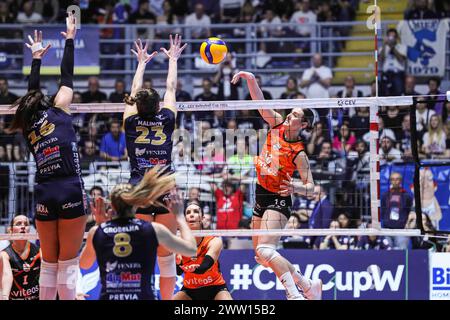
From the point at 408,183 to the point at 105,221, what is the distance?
859 centimetres

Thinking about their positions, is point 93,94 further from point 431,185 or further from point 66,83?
point 66,83

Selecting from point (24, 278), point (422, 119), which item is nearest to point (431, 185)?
point (422, 119)

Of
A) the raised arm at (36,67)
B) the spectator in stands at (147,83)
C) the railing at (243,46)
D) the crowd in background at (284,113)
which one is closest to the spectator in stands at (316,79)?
the crowd in background at (284,113)

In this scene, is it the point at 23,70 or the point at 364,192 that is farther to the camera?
the point at 23,70

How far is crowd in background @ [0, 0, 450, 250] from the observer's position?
14672 millimetres

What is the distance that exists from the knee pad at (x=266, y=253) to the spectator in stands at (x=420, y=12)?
10.8 meters

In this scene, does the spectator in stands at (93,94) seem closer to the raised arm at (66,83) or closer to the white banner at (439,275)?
the white banner at (439,275)

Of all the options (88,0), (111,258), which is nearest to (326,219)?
(111,258)

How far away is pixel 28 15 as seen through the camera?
70.0ft

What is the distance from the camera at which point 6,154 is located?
16109 millimetres

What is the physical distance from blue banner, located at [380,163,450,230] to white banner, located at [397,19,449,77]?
487cm

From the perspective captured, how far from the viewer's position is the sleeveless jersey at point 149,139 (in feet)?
30.9

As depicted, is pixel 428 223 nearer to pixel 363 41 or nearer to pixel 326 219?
pixel 326 219
